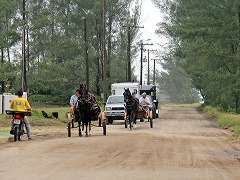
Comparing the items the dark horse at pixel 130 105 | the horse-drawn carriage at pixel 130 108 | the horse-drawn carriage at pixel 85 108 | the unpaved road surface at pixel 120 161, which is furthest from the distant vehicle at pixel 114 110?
the unpaved road surface at pixel 120 161

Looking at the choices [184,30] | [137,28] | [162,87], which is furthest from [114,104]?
[162,87]

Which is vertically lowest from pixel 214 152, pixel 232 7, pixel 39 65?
pixel 214 152

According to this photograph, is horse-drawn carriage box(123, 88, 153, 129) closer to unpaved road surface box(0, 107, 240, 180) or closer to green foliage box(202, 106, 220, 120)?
unpaved road surface box(0, 107, 240, 180)

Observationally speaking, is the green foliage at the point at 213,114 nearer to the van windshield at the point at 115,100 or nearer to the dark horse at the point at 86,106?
the van windshield at the point at 115,100

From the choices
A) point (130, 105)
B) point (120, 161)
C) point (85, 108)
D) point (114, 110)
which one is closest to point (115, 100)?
point (114, 110)

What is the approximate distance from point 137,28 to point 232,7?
116 ft

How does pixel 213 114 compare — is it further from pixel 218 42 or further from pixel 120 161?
pixel 120 161

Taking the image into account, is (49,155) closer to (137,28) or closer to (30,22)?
(30,22)

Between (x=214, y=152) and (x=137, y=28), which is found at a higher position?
(x=137, y=28)

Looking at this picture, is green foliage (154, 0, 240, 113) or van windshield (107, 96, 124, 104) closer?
van windshield (107, 96, 124, 104)

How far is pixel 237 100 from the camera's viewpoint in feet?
150

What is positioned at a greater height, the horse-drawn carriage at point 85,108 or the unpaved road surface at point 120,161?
the horse-drawn carriage at point 85,108

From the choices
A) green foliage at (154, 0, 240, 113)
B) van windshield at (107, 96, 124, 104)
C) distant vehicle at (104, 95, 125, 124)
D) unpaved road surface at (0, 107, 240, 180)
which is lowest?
unpaved road surface at (0, 107, 240, 180)

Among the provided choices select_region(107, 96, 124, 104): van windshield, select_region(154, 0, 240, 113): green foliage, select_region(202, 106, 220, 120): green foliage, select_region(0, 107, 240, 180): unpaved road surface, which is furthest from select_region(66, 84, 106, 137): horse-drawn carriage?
select_region(202, 106, 220, 120): green foliage
